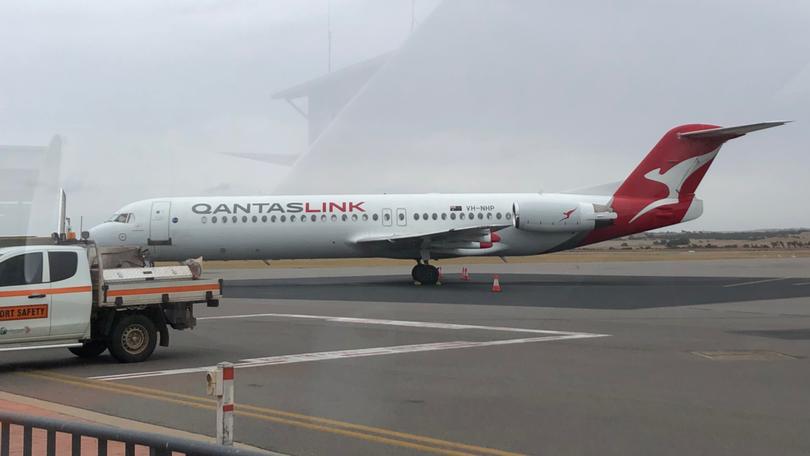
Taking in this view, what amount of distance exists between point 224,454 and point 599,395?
6890 millimetres

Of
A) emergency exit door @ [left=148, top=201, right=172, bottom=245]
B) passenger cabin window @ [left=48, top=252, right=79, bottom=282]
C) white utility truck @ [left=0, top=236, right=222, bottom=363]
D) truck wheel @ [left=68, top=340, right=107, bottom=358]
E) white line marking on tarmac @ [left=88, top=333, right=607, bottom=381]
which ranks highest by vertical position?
emergency exit door @ [left=148, top=201, right=172, bottom=245]

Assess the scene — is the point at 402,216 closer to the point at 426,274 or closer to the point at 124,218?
the point at 426,274

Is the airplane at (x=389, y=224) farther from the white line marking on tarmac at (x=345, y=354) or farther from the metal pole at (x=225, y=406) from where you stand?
the metal pole at (x=225, y=406)

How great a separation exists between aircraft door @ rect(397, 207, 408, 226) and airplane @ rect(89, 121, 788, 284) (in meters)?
0.04

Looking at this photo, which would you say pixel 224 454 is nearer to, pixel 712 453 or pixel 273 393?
pixel 712 453

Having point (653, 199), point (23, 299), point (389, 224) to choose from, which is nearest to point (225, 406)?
point (23, 299)

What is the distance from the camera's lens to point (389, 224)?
32.8 metres

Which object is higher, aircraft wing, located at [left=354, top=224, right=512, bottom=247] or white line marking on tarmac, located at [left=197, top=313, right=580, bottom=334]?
aircraft wing, located at [left=354, top=224, right=512, bottom=247]

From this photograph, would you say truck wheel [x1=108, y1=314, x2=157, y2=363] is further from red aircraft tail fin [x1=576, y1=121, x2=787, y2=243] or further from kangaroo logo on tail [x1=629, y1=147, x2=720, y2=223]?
kangaroo logo on tail [x1=629, y1=147, x2=720, y2=223]

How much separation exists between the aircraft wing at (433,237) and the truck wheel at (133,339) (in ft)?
58.9

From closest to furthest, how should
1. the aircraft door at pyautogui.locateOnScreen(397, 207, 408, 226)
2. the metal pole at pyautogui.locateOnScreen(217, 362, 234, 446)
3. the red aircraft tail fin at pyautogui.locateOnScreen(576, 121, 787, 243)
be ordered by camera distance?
the metal pole at pyautogui.locateOnScreen(217, 362, 234, 446)
the red aircraft tail fin at pyautogui.locateOnScreen(576, 121, 787, 243)
the aircraft door at pyautogui.locateOnScreen(397, 207, 408, 226)

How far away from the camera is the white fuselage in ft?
105

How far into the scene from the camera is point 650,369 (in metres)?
12.3

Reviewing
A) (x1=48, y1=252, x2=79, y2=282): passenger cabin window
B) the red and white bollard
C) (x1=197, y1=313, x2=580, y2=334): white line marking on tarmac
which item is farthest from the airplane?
the red and white bollard
